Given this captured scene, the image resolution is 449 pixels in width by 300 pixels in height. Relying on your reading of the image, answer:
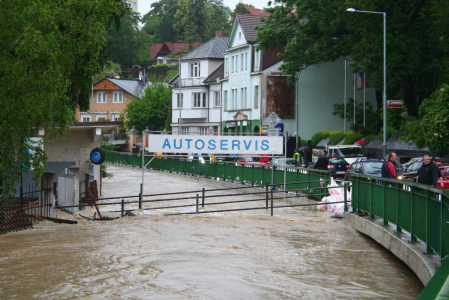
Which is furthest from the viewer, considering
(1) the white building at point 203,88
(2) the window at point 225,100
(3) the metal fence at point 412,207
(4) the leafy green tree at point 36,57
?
(1) the white building at point 203,88

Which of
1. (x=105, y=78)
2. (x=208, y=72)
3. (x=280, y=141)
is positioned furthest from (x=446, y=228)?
(x=105, y=78)

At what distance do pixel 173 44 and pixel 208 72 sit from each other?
7331 cm

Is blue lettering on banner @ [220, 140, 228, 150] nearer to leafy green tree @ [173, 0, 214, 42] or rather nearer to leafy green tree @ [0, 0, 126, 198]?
leafy green tree @ [0, 0, 126, 198]

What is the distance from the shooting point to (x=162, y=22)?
151750 millimetres

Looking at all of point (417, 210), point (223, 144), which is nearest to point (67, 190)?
point (223, 144)

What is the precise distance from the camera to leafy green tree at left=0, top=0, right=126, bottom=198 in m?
14.0

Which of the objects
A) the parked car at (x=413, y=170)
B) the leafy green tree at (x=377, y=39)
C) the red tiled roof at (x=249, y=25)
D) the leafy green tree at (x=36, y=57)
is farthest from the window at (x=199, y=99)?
the leafy green tree at (x=36, y=57)

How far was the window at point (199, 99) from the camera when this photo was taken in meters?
68.8

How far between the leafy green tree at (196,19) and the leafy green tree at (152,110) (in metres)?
53.3

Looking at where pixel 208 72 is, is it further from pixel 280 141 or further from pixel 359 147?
pixel 280 141

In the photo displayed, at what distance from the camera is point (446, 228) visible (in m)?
7.83

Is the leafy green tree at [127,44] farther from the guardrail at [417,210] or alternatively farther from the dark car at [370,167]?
the guardrail at [417,210]

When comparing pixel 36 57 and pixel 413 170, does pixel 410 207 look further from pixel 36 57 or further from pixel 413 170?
pixel 413 170

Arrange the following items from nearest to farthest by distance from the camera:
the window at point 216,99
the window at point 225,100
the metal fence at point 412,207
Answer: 1. the metal fence at point 412,207
2. the window at point 225,100
3. the window at point 216,99
